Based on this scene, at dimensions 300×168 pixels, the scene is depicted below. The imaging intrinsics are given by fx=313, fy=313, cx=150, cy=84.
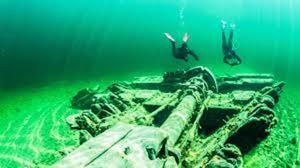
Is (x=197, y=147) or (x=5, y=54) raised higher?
(x=197, y=147)

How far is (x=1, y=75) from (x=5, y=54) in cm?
1135

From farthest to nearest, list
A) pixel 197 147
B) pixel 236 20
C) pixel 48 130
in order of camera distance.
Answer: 1. pixel 236 20
2. pixel 48 130
3. pixel 197 147

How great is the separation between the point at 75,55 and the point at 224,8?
59.3m

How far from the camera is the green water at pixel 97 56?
9.14 meters

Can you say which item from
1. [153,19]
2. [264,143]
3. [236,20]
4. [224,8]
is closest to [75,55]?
[153,19]

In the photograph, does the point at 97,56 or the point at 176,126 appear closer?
the point at 176,126

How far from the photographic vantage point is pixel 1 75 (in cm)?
2817

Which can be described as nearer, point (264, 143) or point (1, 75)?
point (264, 143)

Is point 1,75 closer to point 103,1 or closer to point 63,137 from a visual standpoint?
point 63,137

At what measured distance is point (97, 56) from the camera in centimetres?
4053

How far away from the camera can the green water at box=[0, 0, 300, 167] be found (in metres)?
9.14

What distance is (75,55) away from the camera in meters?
41.5

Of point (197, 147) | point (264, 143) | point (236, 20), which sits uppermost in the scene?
point (197, 147)

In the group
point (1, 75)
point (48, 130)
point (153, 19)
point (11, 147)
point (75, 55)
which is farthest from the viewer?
point (153, 19)
